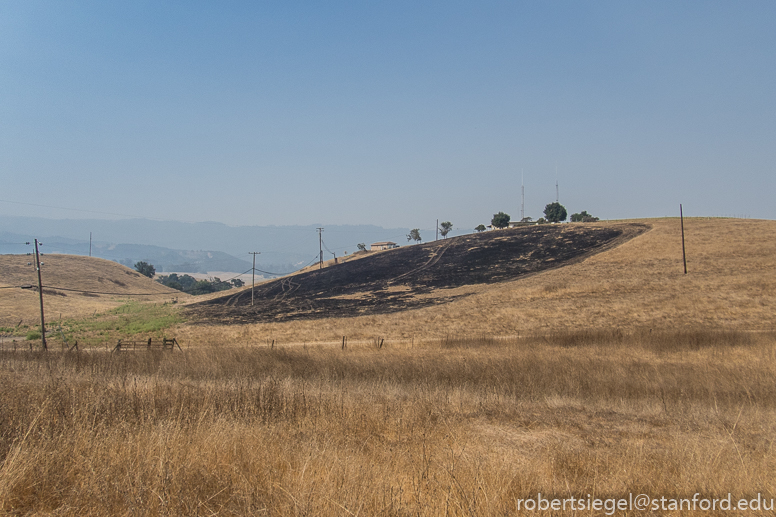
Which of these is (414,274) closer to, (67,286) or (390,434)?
(390,434)

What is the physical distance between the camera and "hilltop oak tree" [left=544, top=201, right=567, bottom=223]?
143625 mm

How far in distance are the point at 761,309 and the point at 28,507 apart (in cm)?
4609

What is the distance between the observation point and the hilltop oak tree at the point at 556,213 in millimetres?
143625

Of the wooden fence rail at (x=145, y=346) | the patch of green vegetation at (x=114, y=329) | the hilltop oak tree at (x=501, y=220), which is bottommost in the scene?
the patch of green vegetation at (x=114, y=329)

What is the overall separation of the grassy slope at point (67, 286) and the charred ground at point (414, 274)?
1948 cm

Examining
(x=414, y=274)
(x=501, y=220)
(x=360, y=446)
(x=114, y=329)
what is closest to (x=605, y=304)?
(x=360, y=446)

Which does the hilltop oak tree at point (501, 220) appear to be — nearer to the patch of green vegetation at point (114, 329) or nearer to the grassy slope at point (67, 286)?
the grassy slope at point (67, 286)

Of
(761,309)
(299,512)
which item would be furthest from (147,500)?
(761,309)

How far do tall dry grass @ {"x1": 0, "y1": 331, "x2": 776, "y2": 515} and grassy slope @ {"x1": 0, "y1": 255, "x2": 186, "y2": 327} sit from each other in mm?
59470

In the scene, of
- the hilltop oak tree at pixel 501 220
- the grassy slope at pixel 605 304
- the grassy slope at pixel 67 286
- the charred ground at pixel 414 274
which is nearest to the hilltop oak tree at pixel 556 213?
the hilltop oak tree at pixel 501 220

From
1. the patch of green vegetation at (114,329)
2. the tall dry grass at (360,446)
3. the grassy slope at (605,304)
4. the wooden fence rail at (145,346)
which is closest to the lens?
the tall dry grass at (360,446)

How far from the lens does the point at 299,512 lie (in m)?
4.06

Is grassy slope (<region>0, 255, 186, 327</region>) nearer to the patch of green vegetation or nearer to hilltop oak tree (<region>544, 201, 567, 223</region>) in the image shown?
the patch of green vegetation

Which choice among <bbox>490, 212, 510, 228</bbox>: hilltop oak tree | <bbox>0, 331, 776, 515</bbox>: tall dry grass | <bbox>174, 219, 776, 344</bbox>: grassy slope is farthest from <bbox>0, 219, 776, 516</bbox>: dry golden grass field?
<bbox>490, 212, 510, 228</bbox>: hilltop oak tree
